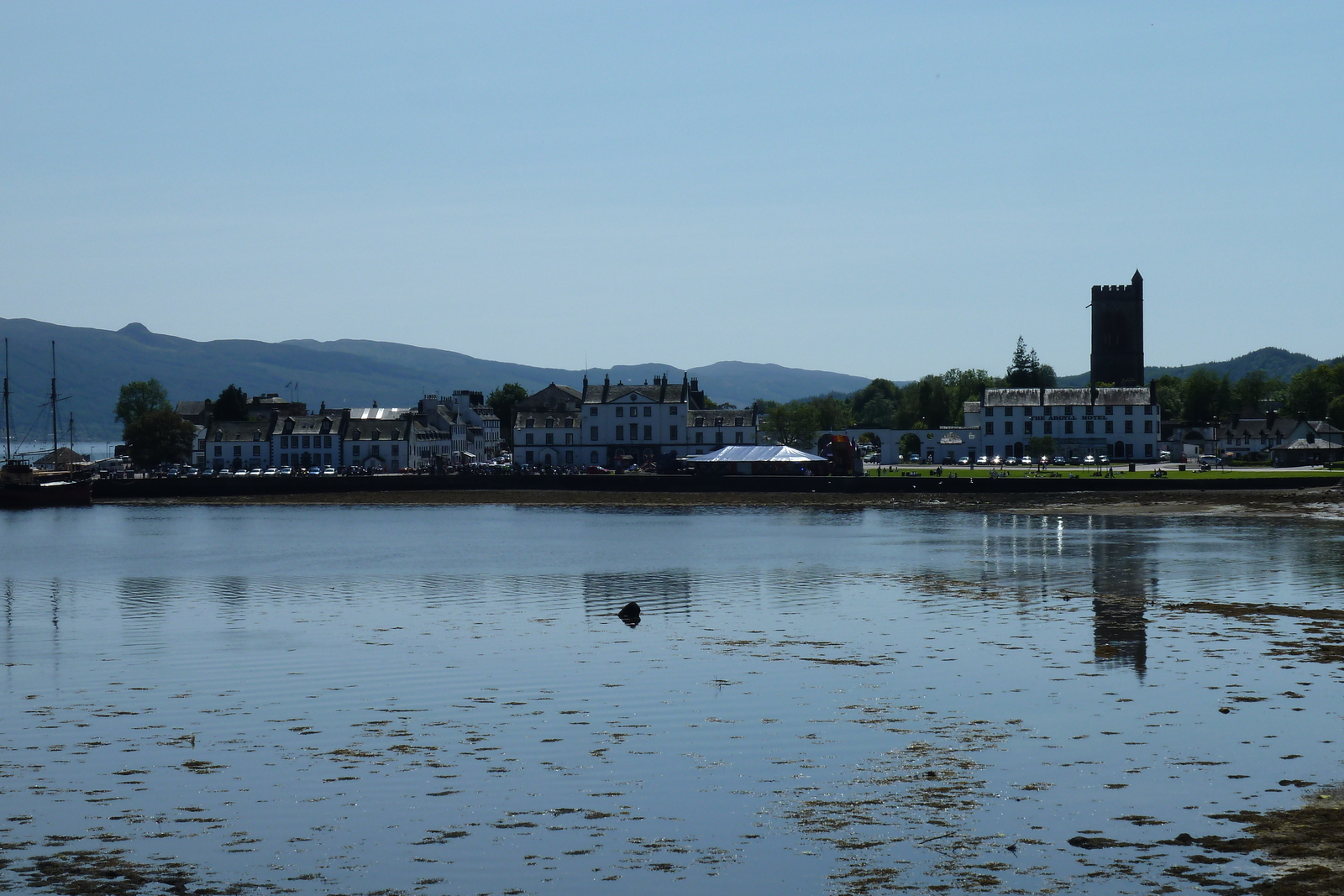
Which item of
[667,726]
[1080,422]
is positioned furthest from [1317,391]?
[667,726]

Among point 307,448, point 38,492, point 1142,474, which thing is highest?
point 307,448

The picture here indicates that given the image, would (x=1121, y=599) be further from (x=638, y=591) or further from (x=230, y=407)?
(x=230, y=407)

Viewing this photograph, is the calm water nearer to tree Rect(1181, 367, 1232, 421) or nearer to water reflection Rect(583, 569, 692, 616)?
water reflection Rect(583, 569, 692, 616)

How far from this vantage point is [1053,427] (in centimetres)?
13075

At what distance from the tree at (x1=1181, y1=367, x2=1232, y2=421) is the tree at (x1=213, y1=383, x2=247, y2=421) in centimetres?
12596

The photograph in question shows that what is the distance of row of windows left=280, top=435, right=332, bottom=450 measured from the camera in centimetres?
14050

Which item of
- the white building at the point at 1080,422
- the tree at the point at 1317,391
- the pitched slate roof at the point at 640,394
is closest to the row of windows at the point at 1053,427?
the white building at the point at 1080,422

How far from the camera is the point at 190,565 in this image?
56.4 m

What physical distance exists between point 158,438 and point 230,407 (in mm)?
10872

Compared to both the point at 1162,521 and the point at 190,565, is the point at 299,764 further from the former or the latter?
the point at 1162,521

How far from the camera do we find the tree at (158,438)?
141000 millimetres

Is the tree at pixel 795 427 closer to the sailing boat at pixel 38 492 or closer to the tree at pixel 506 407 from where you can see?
the tree at pixel 506 407

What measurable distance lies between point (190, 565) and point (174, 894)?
147 feet

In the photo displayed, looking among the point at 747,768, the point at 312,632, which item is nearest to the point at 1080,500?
the point at 312,632
